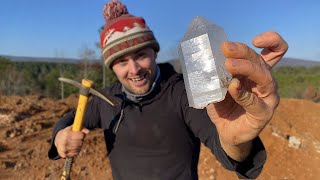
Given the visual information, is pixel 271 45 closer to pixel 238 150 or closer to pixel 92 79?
pixel 238 150

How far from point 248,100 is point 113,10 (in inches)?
55.8

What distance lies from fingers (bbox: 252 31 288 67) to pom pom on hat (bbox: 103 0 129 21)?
1282mm

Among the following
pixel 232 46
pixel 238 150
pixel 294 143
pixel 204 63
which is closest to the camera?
pixel 232 46

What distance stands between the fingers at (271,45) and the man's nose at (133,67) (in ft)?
3.13

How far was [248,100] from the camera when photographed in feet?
3.94

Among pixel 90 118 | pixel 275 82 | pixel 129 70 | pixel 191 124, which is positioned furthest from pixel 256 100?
pixel 90 118

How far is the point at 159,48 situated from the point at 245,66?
4.39ft

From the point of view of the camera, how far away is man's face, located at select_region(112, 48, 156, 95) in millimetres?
2193

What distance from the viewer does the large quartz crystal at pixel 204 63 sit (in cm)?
122

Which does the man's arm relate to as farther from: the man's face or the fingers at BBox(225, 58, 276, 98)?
the fingers at BBox(225, 58, 276, 98)

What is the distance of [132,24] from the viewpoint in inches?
91.7

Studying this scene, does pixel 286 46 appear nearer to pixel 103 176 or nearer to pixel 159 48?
Result: pixel 159 48

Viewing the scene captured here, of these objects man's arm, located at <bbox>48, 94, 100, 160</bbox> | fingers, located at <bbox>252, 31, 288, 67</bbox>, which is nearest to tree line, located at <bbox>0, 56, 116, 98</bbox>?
A: man's arm, located at <bbox>48, 94, 100, 160</bbox>

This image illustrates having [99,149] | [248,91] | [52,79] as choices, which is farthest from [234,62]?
[52,79]
